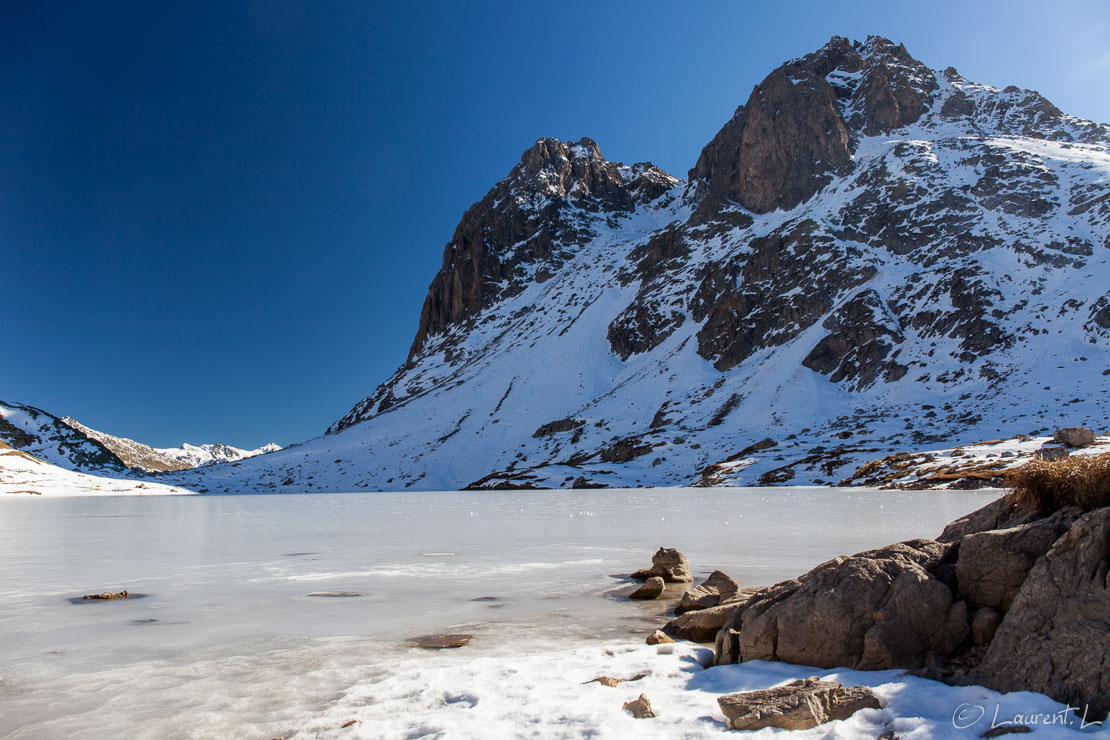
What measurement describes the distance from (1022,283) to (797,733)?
10054cm

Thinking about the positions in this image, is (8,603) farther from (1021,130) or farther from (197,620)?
(1021,130)

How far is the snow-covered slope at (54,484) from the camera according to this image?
82.5 metres

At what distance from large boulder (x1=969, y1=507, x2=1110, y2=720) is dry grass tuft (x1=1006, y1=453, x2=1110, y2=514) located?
0.89 m

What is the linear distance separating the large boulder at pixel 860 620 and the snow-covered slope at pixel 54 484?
317 ft

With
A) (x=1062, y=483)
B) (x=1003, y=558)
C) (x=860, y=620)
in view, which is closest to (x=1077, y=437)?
(x=1062, y=483)

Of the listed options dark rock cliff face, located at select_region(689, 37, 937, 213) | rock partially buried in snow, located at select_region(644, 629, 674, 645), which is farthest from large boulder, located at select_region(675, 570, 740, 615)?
dark rock cliff face, located at select_region(689, 37, 937, 213)

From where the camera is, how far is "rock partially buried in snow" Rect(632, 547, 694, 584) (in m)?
12.2

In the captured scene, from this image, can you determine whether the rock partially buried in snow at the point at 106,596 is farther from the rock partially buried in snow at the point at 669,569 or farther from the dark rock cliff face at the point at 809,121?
the dark rock cliff face at the point at 809,121

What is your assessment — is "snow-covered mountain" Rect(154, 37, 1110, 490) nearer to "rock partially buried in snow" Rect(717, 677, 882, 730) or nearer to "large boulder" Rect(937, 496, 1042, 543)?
"large boulder" Rect(937, 496, 1042, 543)

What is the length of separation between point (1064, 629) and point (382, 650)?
678cm

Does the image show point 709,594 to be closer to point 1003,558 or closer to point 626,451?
point 1003,558

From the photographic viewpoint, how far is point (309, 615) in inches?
376

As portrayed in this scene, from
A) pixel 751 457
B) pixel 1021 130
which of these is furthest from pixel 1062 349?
pixel 1021 130

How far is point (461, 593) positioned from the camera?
11242mm
